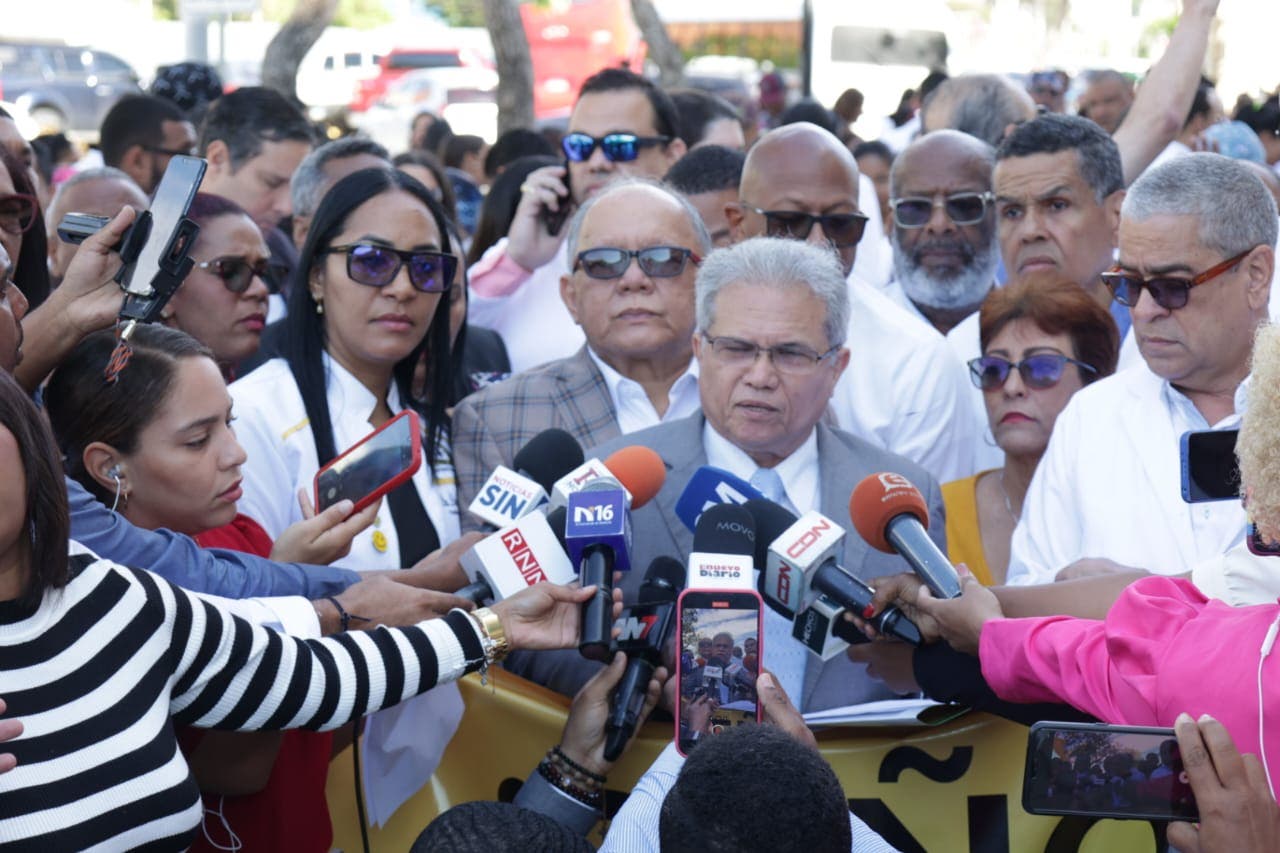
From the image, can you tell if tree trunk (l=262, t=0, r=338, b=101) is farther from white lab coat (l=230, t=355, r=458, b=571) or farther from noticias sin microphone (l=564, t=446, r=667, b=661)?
noticias sin microphone (l=564, t=446, r=667, b=661)

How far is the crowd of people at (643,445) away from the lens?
100 inches

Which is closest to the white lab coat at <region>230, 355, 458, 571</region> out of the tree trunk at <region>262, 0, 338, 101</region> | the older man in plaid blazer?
the older man in plaid blazer

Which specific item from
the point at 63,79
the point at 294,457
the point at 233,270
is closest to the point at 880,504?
the point at 294,457

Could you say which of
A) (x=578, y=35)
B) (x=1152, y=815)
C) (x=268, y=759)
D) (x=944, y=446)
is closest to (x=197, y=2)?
(x=944, y=446)

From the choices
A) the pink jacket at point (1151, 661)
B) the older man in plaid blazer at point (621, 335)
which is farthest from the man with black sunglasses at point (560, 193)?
the pink jacket at point (1151, 661)

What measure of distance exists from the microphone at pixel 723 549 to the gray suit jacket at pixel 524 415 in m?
1.22

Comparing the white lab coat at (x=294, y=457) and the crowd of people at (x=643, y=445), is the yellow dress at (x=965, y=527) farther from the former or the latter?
the white lab coat at (x=294, y=457)

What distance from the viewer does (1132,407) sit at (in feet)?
13.4

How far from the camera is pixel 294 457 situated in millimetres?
4250

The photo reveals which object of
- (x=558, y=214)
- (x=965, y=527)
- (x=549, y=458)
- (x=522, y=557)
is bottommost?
(x=965, y=527)

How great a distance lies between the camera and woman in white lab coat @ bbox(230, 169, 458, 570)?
13.9ft

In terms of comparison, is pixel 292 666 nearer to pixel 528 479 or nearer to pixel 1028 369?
pixel 528 479

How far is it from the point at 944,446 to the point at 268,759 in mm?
2554

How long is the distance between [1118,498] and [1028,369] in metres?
0.72
